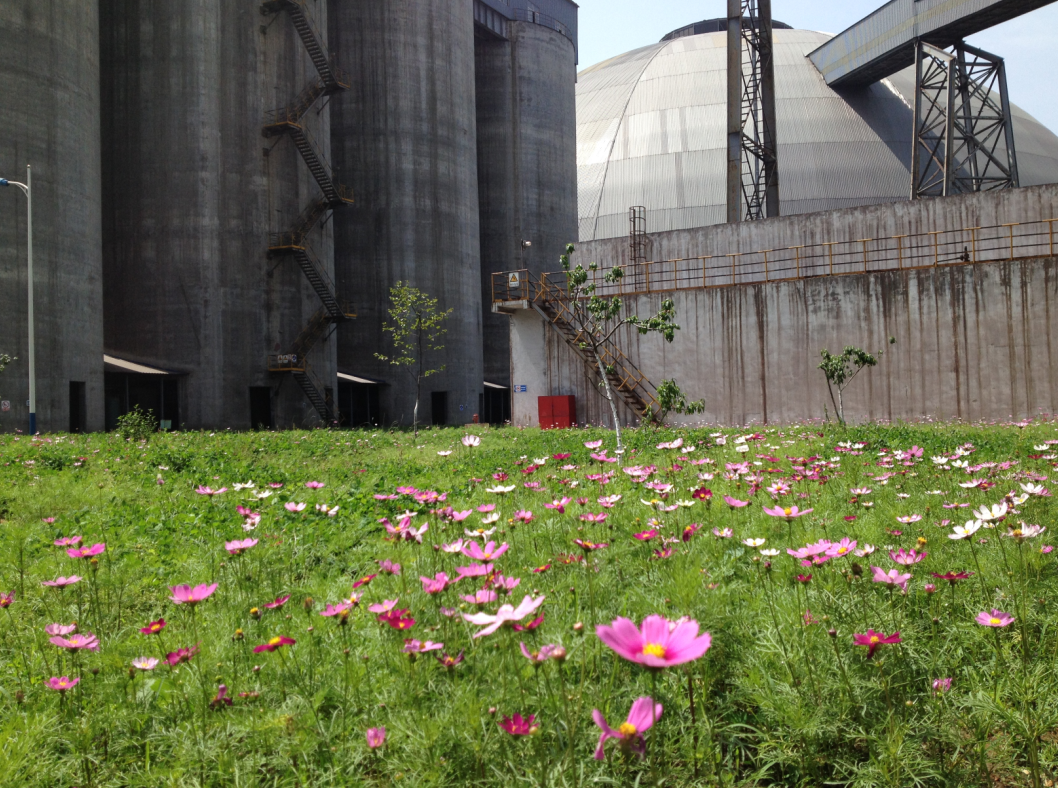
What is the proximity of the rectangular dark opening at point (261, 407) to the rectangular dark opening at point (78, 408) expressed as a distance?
710 centimetres

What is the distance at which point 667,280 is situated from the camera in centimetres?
Result: 2906

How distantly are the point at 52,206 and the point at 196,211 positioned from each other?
6.50m

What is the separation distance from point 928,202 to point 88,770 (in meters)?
29.5

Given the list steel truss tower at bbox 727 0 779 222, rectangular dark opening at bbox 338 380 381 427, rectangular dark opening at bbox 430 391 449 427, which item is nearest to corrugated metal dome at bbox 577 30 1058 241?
steel truss tower at bbox 727 0 779 222

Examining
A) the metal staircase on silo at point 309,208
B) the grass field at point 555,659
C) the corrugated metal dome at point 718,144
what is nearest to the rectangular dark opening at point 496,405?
the corrugated metal dome at point 718,144

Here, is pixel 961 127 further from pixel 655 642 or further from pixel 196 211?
pixel 655 642

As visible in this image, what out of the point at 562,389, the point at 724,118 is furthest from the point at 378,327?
the point at 724,118

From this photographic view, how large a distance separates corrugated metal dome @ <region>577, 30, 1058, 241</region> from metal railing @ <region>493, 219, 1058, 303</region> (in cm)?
1524

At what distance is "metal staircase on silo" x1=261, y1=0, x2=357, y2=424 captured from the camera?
34938mm

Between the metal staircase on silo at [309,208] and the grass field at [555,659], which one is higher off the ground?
the metal staircase on silo at [309,208]

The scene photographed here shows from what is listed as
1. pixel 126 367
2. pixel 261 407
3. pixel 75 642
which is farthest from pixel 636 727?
pixel 261 407

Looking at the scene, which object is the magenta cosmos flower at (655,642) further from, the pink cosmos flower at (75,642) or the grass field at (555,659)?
the pink cosmos flower at (75,642)

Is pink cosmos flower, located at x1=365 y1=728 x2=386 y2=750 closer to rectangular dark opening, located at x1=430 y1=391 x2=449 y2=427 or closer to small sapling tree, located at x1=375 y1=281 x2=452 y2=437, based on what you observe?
small sapling tree, located at x1=375 y1=281 x2=452 y2=437

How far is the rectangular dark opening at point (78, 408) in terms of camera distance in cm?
2791
